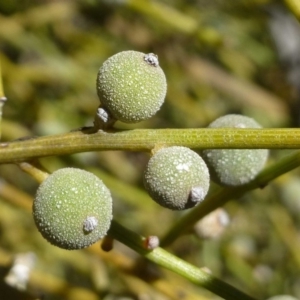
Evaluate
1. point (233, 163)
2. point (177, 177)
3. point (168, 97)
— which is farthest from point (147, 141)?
point (168, 97)

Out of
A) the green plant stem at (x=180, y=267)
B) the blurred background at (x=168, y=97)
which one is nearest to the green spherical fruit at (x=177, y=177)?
the green plant stem at (x=180, y=267)

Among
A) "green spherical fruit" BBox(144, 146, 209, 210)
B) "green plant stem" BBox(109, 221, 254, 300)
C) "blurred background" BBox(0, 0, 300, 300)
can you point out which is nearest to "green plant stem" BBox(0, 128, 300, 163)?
"green spherical fruit" BBox(144, 146, 209, 210)

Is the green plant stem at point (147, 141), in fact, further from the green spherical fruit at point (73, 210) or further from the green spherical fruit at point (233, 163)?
the green spherical fruit at point (233, 163)

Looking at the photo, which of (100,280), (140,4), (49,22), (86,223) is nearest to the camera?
(86,223)

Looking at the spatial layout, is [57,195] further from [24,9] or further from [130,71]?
[24,9]

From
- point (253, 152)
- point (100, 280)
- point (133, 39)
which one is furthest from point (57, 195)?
point (133, 39)

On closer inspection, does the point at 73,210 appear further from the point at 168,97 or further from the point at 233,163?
the point at 168,97
